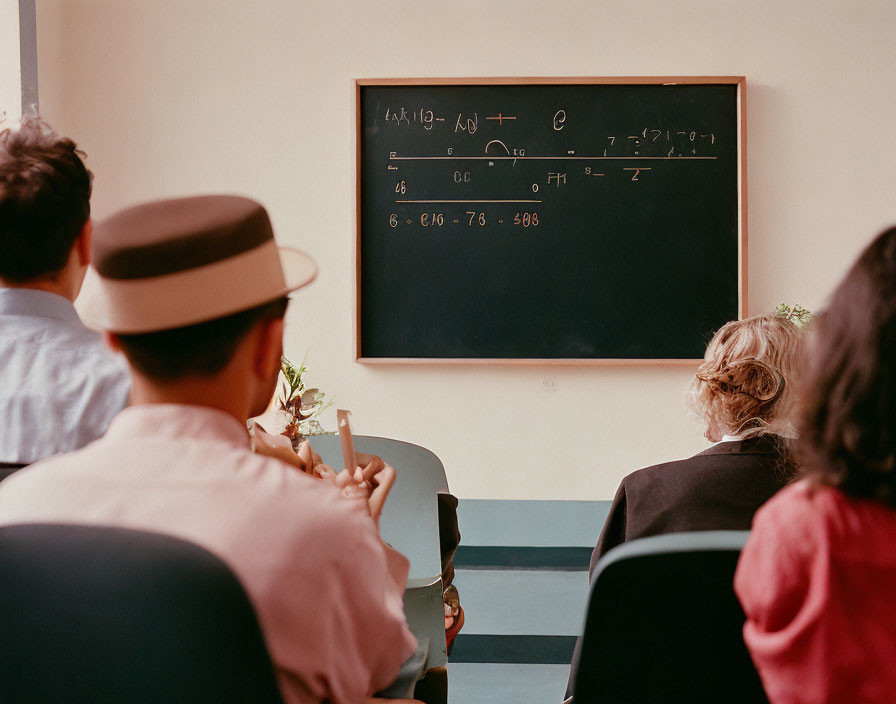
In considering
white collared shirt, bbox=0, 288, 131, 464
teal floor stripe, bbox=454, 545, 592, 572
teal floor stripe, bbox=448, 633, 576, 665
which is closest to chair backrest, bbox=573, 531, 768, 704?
A: white collared shirt, bbox=0, 288, 131, 464

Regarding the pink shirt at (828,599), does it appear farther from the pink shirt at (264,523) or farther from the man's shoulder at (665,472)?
the man's shoulder at (665,472)

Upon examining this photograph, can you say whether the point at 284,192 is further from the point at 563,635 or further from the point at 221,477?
the point at 221,477

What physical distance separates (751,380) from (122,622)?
1.42 m

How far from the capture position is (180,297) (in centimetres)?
76

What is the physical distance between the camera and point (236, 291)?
78 centimetres

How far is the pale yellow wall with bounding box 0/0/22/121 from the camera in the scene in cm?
298

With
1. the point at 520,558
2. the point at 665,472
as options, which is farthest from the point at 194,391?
the point at 520,558

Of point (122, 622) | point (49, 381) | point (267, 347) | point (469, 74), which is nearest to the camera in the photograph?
point (122, 622)

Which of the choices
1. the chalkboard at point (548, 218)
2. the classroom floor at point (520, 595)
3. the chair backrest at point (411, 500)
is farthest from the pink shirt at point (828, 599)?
the chalkboard at point (548, 218)

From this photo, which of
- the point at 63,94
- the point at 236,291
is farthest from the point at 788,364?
the point at 63,94

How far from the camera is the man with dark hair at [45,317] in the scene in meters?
1.05

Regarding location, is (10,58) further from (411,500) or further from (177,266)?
(177,266)

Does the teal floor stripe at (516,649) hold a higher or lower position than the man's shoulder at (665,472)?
lower

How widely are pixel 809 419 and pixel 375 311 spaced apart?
2.61 meters
